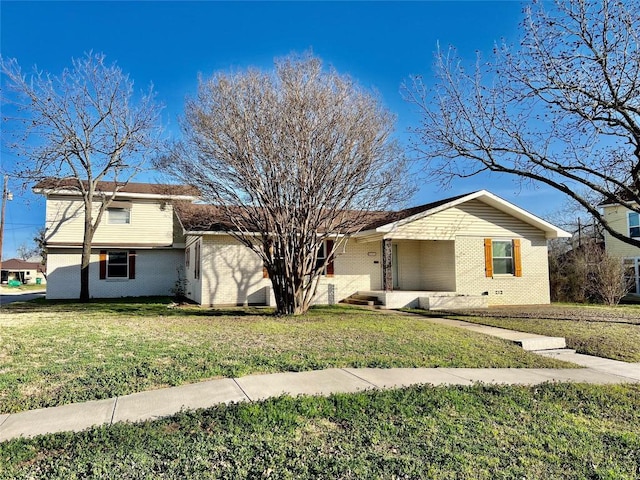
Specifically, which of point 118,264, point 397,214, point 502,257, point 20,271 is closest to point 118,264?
point 118,264

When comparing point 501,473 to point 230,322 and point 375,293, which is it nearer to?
point 230,322

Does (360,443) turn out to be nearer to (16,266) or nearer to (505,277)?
(505,277)

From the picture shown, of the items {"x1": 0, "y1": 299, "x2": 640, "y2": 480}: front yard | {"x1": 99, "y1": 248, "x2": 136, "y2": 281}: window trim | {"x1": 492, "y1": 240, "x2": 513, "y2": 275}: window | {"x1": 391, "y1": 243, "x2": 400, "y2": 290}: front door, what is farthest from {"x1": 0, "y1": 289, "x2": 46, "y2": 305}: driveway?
{"x1": 492, "y1": 240, "x2": 513, "y2": 275}: window

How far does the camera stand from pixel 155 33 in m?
12.0

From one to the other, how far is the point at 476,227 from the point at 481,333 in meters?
8.62

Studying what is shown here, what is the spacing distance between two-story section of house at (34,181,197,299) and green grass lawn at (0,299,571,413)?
10.1 m

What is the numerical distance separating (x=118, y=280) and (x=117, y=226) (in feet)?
8.87

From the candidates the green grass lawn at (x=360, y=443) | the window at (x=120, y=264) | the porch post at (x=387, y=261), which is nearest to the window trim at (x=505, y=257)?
the porch post at (x=387, y=261)

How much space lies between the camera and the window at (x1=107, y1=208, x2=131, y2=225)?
73.5 feet

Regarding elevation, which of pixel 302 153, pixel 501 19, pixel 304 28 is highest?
pixel 304 28

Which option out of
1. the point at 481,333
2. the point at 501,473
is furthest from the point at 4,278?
the point at 501,473

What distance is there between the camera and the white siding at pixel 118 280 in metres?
21.8

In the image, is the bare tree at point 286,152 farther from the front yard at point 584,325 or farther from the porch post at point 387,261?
the front yard at point 584,325

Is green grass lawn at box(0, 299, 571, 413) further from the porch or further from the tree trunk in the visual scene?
the tree trunk
